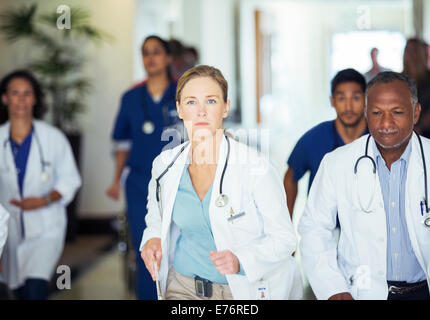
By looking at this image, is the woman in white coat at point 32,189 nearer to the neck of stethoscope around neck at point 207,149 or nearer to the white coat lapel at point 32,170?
the white coat lapel at point 32,170

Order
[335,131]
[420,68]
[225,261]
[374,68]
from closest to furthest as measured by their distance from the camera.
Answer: [225,261] < [335,131] < [374,68] < [420,68]

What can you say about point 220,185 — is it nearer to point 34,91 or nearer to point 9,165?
point 9,165

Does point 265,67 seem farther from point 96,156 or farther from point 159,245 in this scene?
point 96,156

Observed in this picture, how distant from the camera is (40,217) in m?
2.97

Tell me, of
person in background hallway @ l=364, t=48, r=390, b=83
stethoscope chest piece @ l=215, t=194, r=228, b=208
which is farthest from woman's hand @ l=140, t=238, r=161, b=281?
person in background hallway @ l=364, t=48, r=390, b=83

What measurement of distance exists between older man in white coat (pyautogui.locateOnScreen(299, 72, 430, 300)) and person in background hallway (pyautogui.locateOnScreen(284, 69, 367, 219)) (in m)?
0.11

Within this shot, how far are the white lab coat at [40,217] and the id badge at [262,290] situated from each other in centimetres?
130

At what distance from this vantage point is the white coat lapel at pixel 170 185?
2033mm

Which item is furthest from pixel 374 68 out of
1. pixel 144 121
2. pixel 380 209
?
pixel 144 121

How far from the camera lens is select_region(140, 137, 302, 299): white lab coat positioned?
1960 mm

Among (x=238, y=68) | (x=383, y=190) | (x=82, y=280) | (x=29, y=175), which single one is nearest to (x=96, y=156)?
(x=82, y=280)

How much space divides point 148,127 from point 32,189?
62 centimetres

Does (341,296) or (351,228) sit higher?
(351,228)
